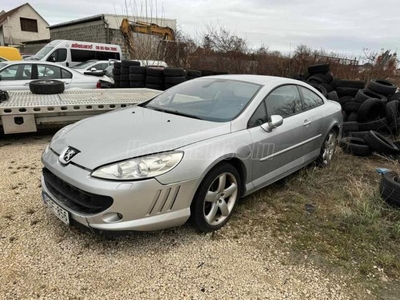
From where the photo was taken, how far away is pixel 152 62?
1269cm

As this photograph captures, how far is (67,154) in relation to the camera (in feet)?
8.20

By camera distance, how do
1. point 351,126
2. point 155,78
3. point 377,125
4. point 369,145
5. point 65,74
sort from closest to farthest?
1. point 369,145
2. point 377,125
3. point 351,126
4. point 65,74
5. point 155,78

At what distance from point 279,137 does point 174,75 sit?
525 cm

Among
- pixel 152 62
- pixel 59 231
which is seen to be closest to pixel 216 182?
pixel 59 231

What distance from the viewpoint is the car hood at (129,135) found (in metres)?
2.38

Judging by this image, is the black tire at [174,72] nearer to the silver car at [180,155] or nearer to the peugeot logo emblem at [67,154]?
the silver car at [180,155]

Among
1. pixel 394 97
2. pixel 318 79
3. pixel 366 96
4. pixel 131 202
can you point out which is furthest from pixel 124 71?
pixel 131 202

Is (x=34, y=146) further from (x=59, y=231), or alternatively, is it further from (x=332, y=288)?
(x=332, y=288)

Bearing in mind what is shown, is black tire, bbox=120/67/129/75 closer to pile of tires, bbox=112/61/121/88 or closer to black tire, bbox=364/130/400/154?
pile of tires, bbox=112/61/121/88

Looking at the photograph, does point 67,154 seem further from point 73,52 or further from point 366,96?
point 73,52

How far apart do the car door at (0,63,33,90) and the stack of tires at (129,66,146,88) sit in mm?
2546

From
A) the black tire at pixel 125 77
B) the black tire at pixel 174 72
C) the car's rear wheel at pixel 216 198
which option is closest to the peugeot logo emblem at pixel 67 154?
the car's rear wheel at pixel 216 198

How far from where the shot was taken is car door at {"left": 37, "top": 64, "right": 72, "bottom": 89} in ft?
24.1

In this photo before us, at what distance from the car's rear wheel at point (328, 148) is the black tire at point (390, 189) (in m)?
0.96
